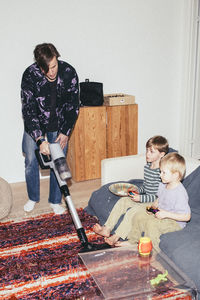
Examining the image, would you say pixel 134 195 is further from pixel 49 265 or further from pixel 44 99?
pixel 44 99

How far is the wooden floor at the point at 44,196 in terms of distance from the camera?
3270 mm

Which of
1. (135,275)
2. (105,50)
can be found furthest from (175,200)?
(105,50)

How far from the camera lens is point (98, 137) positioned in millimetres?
4012

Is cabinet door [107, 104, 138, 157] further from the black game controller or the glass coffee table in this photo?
the glass coffee table

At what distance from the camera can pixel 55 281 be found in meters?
2.23

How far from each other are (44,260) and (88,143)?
175cm

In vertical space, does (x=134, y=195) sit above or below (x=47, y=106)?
below

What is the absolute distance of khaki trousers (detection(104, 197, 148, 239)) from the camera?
2.46 m

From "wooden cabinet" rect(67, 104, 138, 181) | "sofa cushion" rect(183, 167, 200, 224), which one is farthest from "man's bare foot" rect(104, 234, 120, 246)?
"wooden cabinet" rect(67, 104, 138, 181)

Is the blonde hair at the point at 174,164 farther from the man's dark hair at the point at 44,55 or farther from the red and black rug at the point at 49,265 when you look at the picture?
the man's dark hair at the point at 44,55

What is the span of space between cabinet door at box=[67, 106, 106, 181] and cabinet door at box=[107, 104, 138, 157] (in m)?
0.08

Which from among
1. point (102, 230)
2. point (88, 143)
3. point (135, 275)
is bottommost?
point (102, 230)

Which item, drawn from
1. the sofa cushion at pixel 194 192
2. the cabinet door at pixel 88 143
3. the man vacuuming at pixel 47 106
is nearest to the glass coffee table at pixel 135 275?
the sofa cushion at pixel 194 192

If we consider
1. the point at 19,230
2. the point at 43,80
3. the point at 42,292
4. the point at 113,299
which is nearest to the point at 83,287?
the point at 113,299
